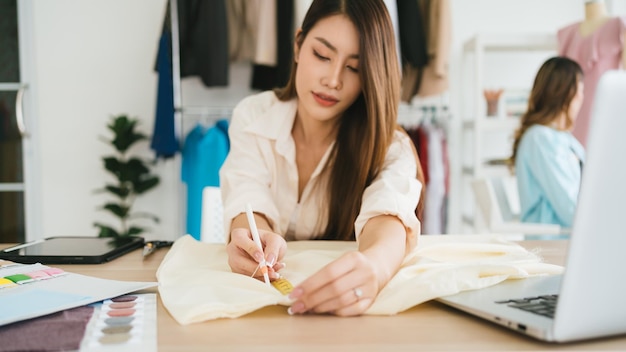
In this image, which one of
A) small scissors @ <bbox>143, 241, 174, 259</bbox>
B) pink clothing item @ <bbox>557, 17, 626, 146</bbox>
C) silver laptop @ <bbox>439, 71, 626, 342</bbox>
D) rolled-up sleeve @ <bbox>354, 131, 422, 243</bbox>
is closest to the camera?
silver laptop @ <bbox>439, 71, 626, 342</bbox>

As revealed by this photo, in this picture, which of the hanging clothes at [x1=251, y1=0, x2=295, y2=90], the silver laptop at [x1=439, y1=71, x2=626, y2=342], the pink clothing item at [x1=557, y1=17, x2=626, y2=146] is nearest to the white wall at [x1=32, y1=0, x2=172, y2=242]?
the hanging clothes at [x1=251, y1=0, x2=295, y2=90]

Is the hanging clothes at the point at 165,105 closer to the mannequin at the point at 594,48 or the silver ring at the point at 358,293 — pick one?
the mannequin at the point at 594,48

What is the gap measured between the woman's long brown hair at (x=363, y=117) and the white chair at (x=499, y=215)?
1150mm

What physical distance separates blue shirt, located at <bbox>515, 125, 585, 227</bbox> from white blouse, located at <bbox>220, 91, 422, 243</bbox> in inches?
54.6

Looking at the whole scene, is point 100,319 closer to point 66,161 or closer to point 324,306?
point 324,306

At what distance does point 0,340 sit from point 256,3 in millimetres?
2749

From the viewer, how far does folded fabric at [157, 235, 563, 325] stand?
628 mm

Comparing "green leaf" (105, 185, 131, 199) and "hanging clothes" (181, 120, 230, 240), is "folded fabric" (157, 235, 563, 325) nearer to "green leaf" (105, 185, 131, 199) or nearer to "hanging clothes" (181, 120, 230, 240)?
"hanging clothes" (181, 120, 230, 240)

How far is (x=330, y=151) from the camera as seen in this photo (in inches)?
50.4

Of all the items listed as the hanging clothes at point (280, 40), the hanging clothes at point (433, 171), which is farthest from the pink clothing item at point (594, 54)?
the hanging clothes at point (280, 40)

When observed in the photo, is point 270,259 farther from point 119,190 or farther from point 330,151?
point 119,190

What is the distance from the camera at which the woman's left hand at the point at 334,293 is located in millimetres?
629

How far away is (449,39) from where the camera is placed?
10.5 ft

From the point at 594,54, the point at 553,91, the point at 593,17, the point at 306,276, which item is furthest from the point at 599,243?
the point at 593,17
